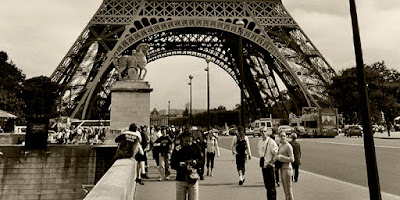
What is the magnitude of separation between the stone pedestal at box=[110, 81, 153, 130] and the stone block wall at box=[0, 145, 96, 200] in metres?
2.50

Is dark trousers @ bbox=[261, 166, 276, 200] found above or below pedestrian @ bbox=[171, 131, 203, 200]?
below

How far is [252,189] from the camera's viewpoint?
10.1 m

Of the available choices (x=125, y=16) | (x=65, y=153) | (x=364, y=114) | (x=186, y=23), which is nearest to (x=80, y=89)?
(x=125, y=16)

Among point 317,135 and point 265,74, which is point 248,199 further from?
point 265,74

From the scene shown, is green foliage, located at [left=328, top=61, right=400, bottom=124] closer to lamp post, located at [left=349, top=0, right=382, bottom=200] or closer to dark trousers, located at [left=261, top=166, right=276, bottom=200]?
dark trousers, located at [left=261, top=166, right=276, bottom=200]

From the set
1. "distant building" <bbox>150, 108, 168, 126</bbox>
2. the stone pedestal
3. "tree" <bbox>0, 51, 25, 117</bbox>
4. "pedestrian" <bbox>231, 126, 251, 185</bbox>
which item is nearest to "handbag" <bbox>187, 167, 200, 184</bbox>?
"pedestrian" <bbox>231, 126, 251, 185</bbox>

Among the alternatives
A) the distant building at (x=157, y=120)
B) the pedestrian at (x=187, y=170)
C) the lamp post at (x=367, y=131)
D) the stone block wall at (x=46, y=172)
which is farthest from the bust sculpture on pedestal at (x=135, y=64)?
the distant building at (x=157, y=120)

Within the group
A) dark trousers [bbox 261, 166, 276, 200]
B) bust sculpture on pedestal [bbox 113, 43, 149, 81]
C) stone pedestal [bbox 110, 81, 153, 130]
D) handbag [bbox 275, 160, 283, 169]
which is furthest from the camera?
bust sculpture on pedestal [bbox 113, 43, 149, 81]

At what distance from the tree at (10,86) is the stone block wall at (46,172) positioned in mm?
30216

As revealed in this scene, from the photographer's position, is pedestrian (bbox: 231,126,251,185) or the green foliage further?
the green foliage

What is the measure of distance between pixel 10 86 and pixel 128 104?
39607 millimetres

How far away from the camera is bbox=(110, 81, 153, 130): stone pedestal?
2103 cm

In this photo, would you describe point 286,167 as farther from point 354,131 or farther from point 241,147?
point 354,131

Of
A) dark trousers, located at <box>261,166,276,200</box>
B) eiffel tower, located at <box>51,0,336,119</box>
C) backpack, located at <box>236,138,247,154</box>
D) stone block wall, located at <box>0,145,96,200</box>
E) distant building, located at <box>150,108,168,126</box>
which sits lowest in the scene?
stone block wall, located at <box>0,145,96,200</box>
